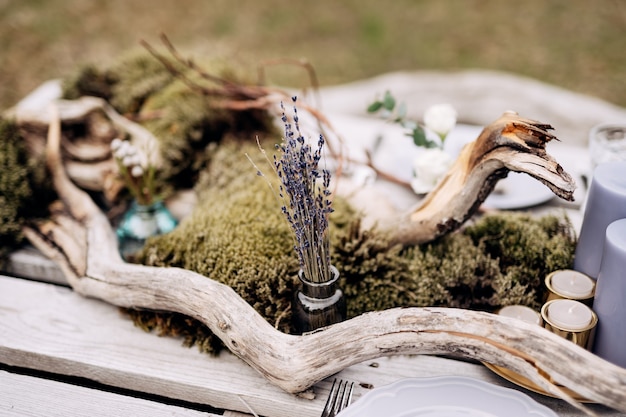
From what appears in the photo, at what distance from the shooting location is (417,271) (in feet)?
5.20

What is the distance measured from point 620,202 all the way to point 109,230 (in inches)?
57.3

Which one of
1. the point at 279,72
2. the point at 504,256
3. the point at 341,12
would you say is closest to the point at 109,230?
the point at 504,256

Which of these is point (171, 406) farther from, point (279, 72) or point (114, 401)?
point (279, 72)

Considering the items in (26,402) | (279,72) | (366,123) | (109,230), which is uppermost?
(279,72)

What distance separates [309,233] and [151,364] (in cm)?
55

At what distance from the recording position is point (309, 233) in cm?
133

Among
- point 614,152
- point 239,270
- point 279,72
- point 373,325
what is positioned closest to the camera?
point 373,325

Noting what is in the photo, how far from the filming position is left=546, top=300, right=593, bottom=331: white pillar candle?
127 cm

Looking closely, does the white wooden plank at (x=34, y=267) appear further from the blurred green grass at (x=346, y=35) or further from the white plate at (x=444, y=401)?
the blurred green grass at (x=346, y=35)

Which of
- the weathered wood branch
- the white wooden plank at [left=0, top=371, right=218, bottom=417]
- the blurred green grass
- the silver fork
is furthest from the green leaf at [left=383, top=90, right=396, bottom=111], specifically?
the blurred green grass

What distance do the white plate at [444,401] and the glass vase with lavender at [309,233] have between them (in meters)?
0.23

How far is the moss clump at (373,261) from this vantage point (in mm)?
1518

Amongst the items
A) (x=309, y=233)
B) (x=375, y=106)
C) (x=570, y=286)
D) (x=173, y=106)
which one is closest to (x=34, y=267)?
(x=173, y=106)

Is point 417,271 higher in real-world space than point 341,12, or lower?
lower
